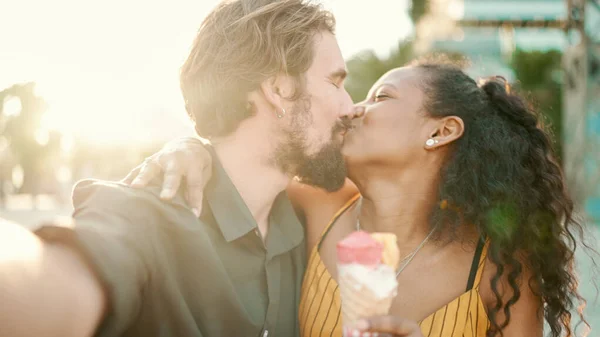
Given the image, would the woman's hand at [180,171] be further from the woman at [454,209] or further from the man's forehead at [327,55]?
the man's forehead at [327,55]

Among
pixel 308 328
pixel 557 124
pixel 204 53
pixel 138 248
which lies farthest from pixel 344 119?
pixel 557 124

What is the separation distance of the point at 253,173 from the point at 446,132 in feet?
3.53

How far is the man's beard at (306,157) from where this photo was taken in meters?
3.09

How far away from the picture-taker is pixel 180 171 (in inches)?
102

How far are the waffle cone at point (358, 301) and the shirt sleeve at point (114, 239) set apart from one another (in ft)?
2.03

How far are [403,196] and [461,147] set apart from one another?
41 cm

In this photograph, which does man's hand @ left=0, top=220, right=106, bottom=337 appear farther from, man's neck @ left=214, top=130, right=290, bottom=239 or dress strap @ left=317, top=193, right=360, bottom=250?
dress strap @ left=317, top=193, right=360, bottom=250

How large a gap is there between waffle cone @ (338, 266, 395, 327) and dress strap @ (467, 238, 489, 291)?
1203 mm

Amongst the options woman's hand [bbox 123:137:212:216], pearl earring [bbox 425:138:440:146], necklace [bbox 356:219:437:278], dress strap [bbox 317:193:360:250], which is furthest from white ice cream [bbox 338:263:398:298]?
pearl earring [bbox 425:138:440:146]

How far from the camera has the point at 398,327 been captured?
1.84 metres

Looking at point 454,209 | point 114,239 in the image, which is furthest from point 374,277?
point 454,209

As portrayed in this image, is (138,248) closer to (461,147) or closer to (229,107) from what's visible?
(229,107)

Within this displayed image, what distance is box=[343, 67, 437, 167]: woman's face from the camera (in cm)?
316

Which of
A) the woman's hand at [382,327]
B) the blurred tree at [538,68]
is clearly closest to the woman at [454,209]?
the woman's hand at [382,327]
